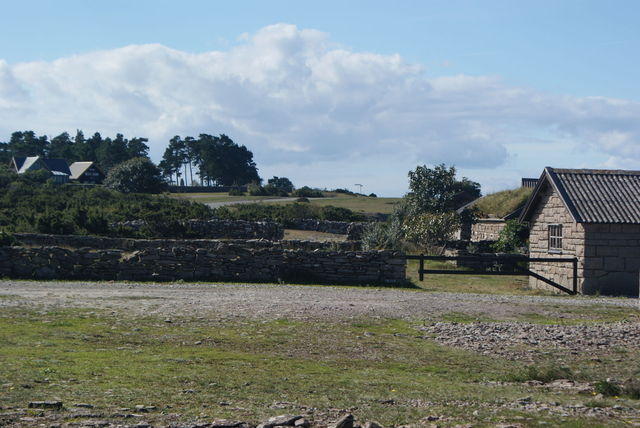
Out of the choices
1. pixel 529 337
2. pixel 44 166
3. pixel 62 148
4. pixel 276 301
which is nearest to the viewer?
pixel 529 337

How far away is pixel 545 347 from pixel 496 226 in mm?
29825

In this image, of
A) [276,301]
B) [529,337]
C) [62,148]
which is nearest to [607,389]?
[529,337]

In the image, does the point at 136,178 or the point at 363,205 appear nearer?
the point at 136,178

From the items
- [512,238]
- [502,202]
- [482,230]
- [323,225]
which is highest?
[502,202]

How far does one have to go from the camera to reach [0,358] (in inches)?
381

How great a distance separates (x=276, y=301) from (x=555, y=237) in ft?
43.4

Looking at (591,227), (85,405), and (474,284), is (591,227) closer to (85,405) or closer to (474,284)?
(474,284)

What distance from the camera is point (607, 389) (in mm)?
9398

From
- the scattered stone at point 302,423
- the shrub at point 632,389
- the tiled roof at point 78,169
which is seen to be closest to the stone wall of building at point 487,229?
the shrub at point 632,389

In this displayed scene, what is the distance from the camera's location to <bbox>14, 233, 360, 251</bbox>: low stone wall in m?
25.7

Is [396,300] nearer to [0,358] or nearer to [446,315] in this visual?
[446,315]

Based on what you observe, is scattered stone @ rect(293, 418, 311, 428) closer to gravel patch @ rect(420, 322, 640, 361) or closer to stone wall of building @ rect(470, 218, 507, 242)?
gravel patch @ rect(420, 322, 640, 361)

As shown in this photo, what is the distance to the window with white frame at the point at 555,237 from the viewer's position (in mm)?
26047

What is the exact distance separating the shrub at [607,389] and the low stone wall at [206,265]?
14.1 m
